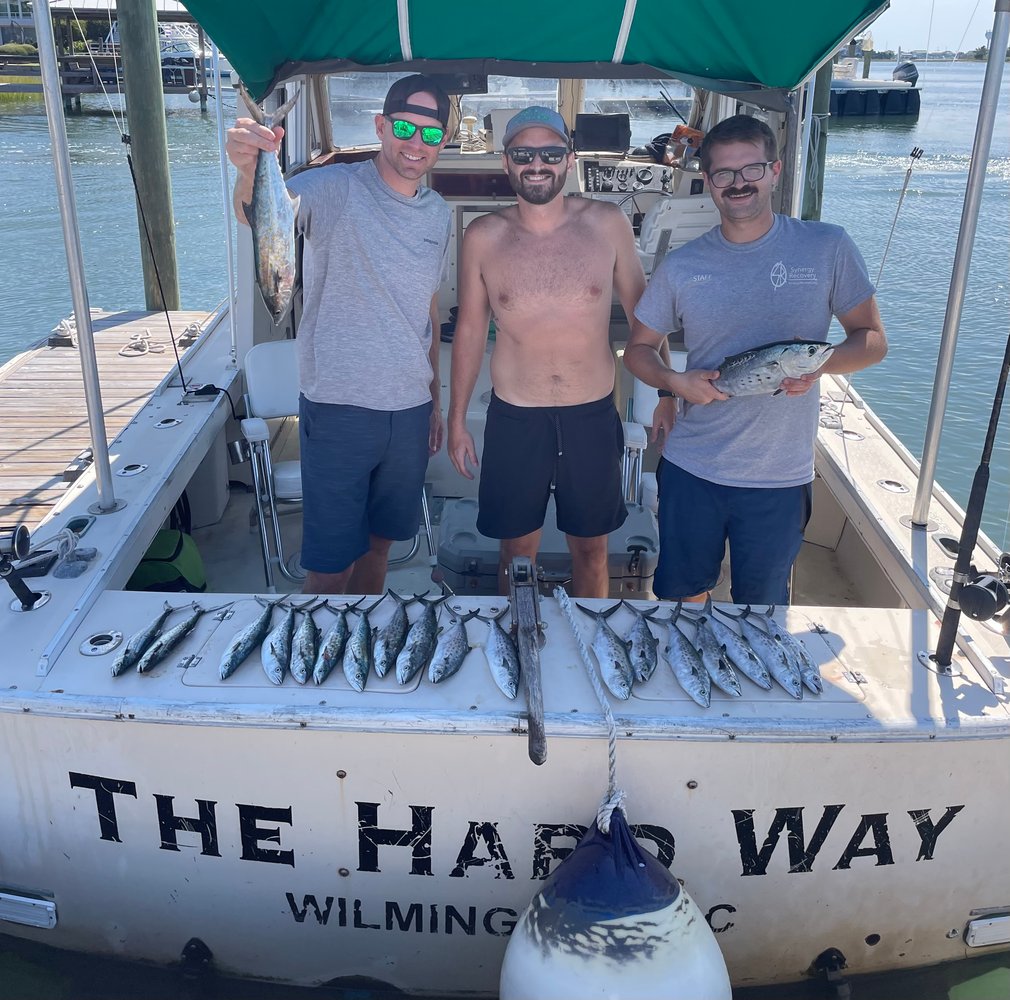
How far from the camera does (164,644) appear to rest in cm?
233

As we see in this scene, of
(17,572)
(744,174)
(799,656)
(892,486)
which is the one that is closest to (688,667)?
(799,656)

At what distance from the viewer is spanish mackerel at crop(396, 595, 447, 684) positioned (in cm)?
227

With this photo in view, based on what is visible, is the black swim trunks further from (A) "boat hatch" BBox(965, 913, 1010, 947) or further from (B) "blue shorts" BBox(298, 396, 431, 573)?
(A) "boat hatch" BBox(965, 913, 1010, 947)

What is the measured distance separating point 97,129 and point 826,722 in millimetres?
31865

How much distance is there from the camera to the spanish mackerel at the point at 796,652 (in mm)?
2271

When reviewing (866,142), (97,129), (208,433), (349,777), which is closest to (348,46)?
(208,433)

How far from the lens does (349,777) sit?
218 cm

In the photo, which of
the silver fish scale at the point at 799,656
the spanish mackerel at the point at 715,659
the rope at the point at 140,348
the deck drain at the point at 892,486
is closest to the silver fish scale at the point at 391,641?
the spanish mackerel at the point at 715,659

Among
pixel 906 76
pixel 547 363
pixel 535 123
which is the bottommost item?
pixel 547 363

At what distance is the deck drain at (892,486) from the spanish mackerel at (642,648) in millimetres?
1475

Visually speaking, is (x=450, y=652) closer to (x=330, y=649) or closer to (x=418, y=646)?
(x=418, y=646)

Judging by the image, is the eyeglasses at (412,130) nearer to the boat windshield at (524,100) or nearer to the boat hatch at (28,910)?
the boat hatch at (28,910)

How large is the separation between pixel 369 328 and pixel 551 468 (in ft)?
2.47

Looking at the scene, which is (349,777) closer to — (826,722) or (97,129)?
(826,722)
